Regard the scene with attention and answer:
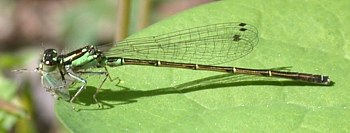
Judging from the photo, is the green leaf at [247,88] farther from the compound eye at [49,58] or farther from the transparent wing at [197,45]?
the compound eye at [49,58]

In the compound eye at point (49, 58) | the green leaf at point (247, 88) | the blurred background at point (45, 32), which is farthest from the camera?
the blurred background at point (45, 32)

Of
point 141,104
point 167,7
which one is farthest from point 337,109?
point 167,7

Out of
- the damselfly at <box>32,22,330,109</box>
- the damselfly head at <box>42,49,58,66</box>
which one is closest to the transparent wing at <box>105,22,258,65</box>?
the damselfly at <box>32,22,330,109</box>

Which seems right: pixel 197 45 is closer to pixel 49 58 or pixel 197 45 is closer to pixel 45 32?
pixel 49 58

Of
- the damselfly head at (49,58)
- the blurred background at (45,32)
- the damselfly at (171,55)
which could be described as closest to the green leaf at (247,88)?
the damselfly at (171,55)

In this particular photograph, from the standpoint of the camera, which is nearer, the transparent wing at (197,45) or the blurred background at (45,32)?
the transparent wing at (197,45)

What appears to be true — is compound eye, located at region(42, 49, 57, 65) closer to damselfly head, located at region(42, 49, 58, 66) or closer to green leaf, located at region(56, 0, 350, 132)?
damselfly head, located at region(42, 49, 58, 66)

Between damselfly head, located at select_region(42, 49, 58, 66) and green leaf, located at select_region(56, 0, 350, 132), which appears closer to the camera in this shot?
green leaf, located at select_region(56, 0, 350, 132)
